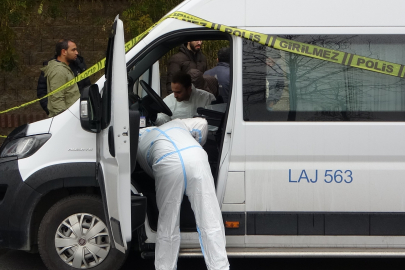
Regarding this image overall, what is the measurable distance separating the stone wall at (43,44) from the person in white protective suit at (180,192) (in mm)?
6802

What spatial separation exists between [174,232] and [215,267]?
391mm

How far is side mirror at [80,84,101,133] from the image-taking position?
425cm

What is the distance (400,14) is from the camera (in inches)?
181

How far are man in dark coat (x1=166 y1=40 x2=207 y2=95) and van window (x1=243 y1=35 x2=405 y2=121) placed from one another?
8.88 ft

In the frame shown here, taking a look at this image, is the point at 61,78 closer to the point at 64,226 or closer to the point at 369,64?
the point at 64,226

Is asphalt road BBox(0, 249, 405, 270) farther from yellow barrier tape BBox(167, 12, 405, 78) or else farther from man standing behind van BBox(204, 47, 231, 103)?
man standing behind van BBox(204, 47, 231, 103)

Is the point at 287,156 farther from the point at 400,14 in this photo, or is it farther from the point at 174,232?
the point at 400,14

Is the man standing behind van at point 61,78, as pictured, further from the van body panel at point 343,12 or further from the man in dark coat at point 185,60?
the van body panel at point 343,12

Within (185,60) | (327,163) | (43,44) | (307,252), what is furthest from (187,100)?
(43,44)

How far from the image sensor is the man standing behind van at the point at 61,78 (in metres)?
7.10

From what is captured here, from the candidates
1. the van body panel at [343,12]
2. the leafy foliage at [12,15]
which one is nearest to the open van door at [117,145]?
the van body panel at [343,12]

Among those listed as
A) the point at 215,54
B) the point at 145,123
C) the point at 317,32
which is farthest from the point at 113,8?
the point at 317,32

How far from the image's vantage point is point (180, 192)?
4.47 meters

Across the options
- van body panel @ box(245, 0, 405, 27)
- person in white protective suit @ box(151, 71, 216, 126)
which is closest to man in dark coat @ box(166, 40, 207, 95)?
person in white protective suit @ box(151, 71, 216, 126)
